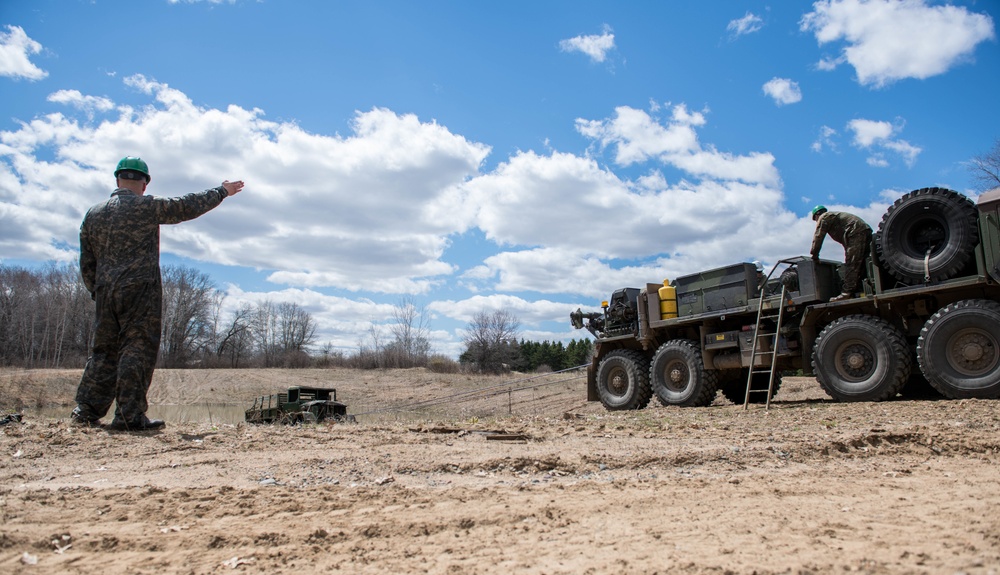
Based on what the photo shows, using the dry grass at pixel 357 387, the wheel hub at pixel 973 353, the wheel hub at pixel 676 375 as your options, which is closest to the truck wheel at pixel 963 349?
the wheel hub at pixel 973 353

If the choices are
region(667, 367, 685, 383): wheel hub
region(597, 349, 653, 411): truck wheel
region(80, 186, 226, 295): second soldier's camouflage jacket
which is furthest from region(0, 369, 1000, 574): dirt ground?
region(597, 349, 653, 411): truck wheel

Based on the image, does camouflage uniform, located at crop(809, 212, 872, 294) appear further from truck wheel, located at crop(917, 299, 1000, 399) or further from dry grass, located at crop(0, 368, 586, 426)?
dry grass, located at crop(0, 368, 586, 426)

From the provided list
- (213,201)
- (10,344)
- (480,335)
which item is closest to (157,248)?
(213,201)

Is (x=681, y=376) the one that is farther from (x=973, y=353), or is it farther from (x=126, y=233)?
(x=126, y=233)

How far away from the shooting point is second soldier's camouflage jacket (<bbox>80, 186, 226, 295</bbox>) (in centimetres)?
622

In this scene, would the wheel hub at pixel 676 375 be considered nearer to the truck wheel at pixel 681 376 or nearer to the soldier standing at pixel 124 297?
the truck wheel at pixel 681 376

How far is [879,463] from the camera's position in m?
5.04

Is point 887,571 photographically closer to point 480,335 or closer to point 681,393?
point 681,393

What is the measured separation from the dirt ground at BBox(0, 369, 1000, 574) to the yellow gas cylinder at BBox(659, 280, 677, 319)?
7425 mm

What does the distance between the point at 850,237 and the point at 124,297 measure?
417 inches

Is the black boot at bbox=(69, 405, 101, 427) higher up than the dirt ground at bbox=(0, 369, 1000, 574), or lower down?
higher up

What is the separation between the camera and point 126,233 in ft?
20.5

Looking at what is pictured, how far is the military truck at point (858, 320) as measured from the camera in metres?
9.34

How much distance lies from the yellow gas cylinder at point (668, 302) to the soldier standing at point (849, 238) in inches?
140
